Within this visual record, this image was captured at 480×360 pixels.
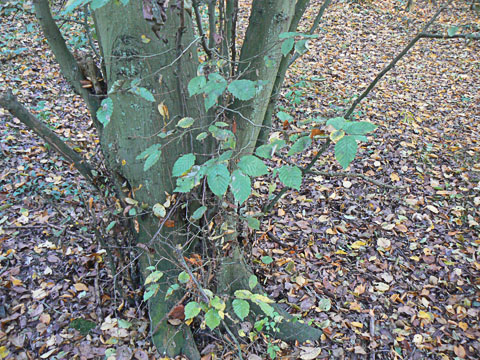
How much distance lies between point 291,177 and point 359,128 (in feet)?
0.96

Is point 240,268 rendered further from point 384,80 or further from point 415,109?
point 384,80

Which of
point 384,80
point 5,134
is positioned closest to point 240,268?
point 5,134

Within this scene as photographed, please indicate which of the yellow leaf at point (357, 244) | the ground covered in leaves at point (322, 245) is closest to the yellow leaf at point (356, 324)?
the ground covered in leaves at point (322, 245)

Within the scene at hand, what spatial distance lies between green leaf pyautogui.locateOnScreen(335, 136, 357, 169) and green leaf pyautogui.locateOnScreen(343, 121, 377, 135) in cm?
4

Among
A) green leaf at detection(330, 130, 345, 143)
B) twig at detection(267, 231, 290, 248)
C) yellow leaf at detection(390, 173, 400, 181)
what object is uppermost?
green leaf at detection(330, 130, 345, 143)

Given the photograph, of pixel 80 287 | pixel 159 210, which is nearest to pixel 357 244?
pixel 159 210

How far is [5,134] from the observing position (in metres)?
3.84

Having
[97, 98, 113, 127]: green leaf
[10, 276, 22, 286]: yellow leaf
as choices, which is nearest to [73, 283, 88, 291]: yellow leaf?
[10, 276, 22, 286]: yellow leaf

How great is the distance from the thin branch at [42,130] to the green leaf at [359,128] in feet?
5.25

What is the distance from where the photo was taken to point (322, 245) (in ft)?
10.2

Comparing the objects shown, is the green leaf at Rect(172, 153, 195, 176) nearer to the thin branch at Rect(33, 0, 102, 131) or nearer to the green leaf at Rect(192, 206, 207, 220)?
the green leaf at Rect(192, 206, 207, 220)

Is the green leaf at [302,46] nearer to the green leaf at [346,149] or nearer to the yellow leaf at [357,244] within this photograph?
the green leaf at [346,149]

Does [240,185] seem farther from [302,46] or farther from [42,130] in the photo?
[42,130]

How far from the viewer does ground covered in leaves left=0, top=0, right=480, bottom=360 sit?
7.67ft
